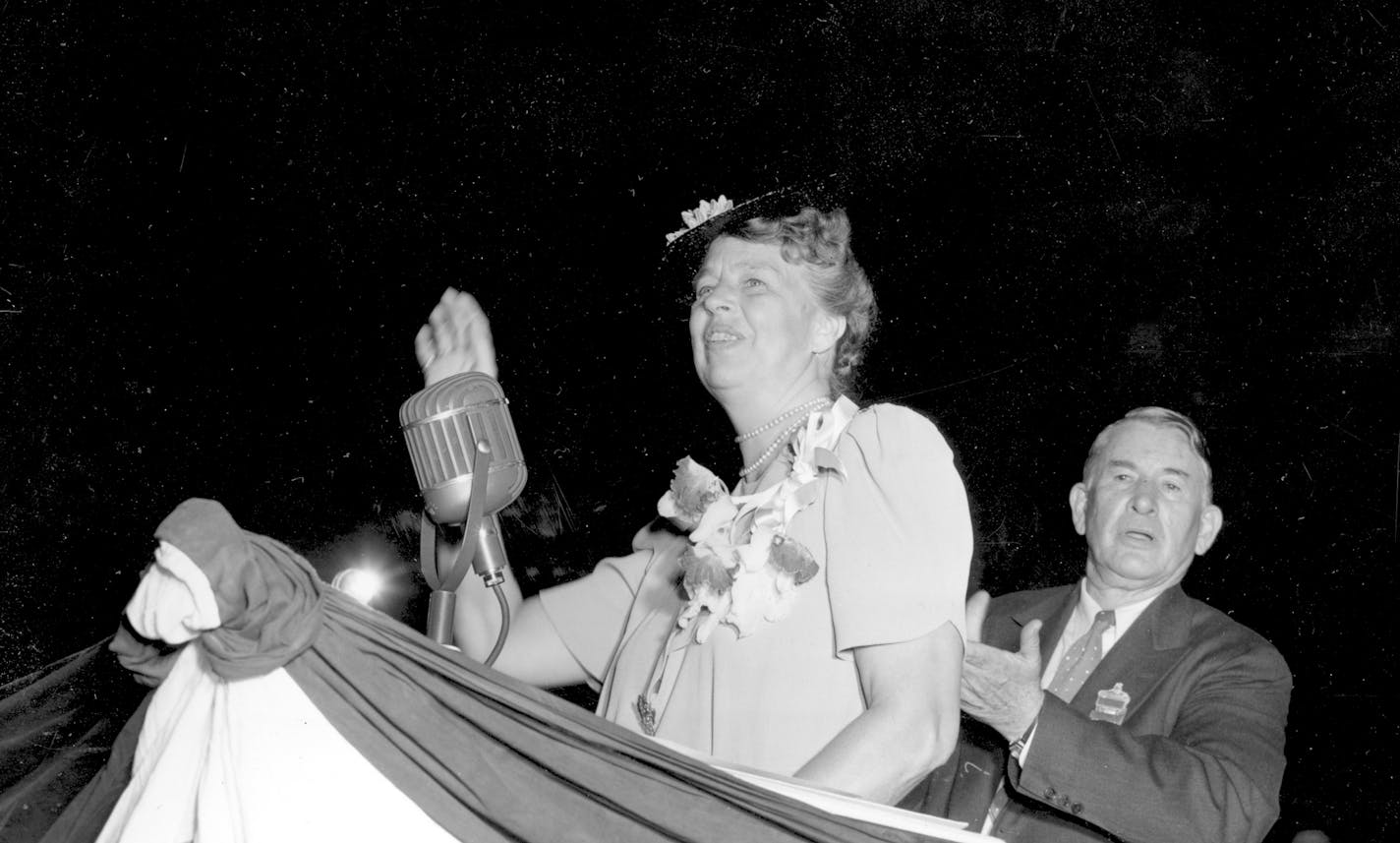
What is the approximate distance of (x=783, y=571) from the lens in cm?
147

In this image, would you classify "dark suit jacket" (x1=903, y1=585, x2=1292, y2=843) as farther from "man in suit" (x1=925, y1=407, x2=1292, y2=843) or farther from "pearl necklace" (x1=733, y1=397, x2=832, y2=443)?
"pearl necklace" (x1=733, y1=397, x2=832, y2=443)

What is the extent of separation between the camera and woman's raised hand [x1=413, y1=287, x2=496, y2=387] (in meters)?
1.68

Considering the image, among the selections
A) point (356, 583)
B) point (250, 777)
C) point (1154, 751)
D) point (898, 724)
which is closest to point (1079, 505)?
point (1154, 751)

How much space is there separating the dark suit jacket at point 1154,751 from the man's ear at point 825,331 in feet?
2.06

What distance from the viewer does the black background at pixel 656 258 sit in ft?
7.85

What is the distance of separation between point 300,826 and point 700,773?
35 cm

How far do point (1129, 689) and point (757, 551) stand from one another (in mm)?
853

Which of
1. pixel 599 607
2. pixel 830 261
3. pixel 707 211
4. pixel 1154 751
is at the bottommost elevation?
pixel 1154 751

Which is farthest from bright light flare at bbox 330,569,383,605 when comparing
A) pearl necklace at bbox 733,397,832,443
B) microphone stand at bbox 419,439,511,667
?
pearl necklace at bbox 733,397,832,443

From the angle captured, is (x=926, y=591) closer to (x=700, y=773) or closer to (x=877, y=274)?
(x=700, y=773)

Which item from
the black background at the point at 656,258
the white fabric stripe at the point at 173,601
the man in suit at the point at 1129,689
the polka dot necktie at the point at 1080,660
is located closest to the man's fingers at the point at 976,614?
the man in suit at the point at 1129,689

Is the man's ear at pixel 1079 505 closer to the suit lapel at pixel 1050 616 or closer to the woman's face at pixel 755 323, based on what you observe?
the suit lapel at pixel 1050 616

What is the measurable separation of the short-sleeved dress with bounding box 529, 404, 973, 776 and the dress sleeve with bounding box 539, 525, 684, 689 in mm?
260

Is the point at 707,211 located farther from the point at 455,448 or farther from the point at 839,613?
the point at 839,613
